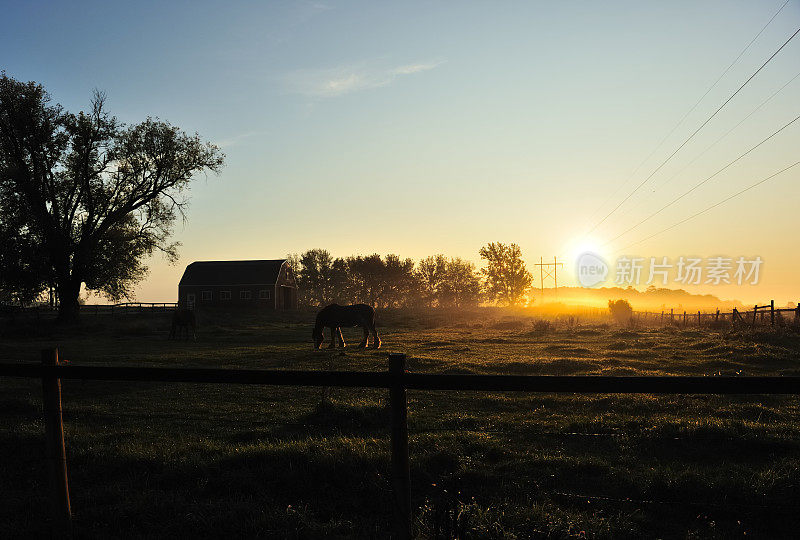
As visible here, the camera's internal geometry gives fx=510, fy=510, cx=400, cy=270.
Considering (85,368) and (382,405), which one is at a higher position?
(85,368)

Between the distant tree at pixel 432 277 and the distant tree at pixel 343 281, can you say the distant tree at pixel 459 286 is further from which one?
the distant tree at pixel 343 281

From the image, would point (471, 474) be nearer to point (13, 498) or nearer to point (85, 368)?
point (85, 368)

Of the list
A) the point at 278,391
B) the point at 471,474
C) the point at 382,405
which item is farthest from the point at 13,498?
the point at 278,391

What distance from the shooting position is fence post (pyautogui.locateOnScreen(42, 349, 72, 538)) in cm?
488

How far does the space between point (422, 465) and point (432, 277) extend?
123314 mm

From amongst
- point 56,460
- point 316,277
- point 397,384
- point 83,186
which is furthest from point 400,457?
point 316,277

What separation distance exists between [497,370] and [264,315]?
49011 millimetres

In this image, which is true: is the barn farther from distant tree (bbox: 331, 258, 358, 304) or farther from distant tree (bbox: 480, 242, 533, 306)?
distant tree (bbox: 480, 242, 533, 306)

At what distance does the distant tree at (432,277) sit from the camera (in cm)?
12938

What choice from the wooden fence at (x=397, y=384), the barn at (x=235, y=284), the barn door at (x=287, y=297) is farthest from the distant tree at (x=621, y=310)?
the wooden fence at (x=397, y=384)

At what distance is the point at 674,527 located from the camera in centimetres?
504

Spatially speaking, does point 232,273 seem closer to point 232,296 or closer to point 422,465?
point 232,296

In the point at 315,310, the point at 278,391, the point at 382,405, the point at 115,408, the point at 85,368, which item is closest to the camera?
the point at 85,368

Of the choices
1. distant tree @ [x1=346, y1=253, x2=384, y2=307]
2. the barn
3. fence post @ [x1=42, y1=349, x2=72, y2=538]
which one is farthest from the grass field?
distant tree @ [x1=346, y1=253, x2=384, y2=307]
